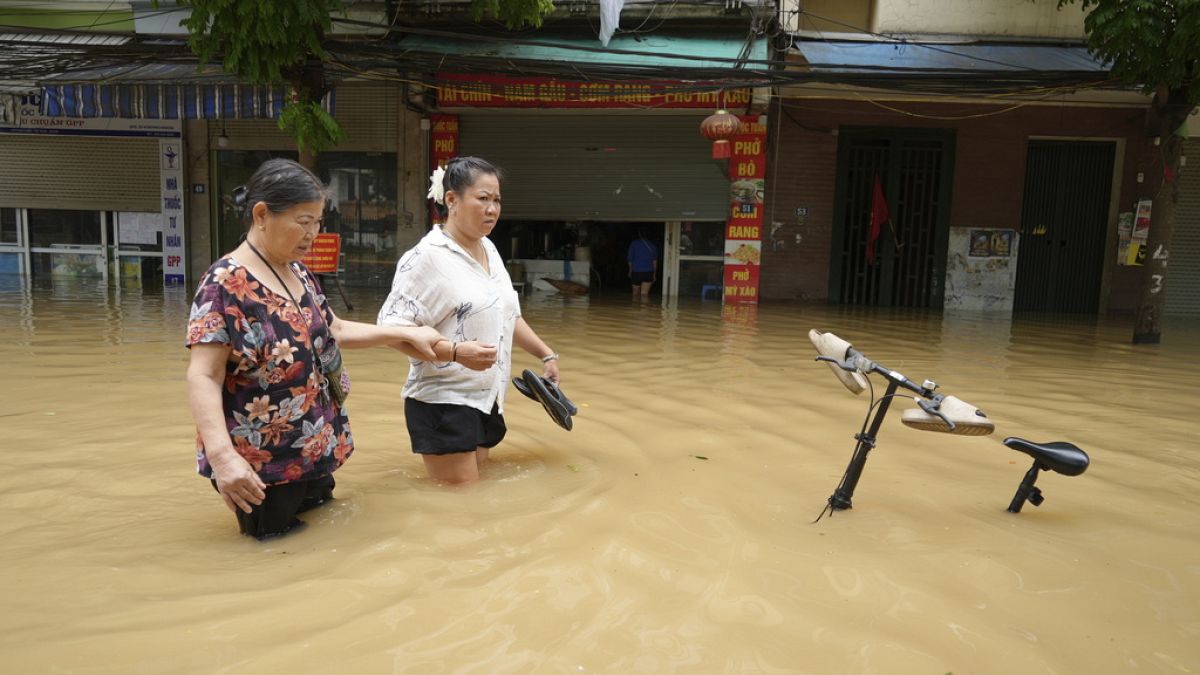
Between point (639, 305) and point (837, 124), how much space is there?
4.48 meters

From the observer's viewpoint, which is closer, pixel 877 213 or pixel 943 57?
pixel 943 57

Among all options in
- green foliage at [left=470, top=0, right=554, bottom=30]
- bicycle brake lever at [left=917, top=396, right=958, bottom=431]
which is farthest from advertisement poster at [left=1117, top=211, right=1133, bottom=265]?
bicycle brake lever at [left=917, top=396, right=958, bottom=431]

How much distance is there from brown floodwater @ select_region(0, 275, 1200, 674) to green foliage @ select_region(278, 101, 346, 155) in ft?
13.9

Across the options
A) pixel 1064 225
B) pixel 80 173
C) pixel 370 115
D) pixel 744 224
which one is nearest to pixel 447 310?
pixel 744 224

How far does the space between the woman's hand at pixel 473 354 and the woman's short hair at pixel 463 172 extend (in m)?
0.65

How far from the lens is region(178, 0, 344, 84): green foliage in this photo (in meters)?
8.09

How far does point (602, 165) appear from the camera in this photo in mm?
13430

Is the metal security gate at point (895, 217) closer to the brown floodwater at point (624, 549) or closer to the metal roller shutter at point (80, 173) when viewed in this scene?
the brown floodwater at point (624, 549)

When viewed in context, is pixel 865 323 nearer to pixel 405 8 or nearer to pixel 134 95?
pixel 405 8

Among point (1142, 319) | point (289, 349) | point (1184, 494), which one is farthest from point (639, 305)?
point (289, 349)

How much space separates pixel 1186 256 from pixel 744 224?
7231 millimetres

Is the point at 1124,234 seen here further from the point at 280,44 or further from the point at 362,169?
the point at 280,44

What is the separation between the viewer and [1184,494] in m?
3.57

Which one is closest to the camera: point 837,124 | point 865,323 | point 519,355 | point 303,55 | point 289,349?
point 289,349
